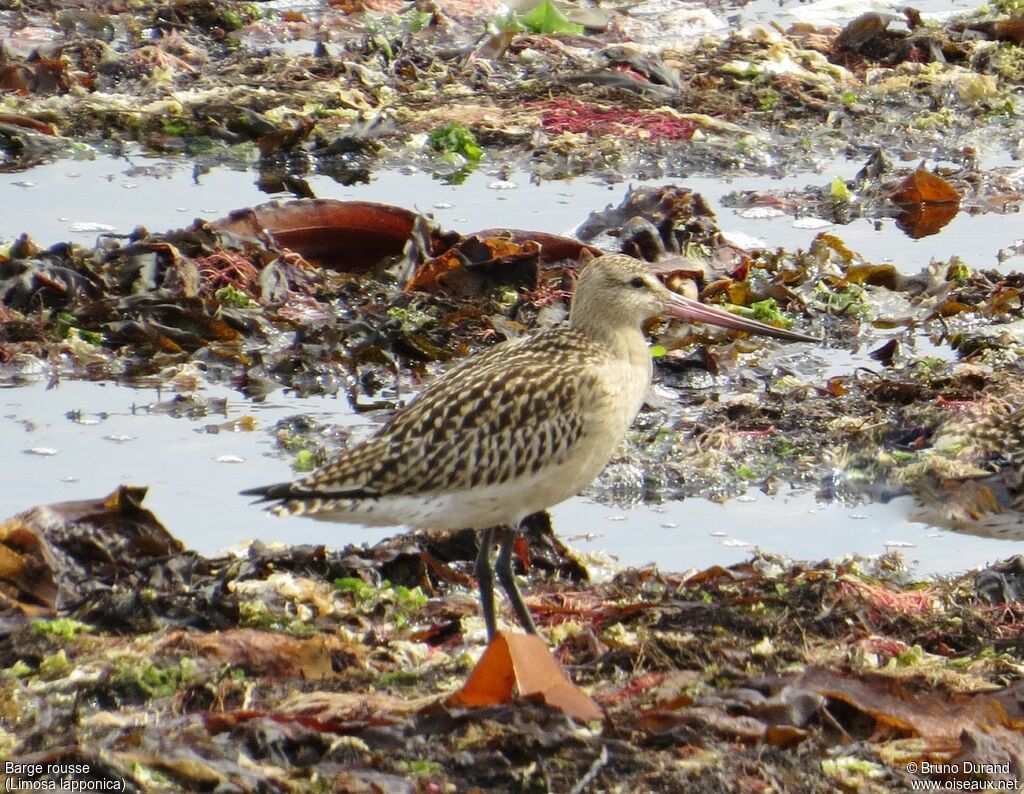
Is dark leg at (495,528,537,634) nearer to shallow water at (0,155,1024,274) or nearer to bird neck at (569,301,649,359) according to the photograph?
bird neck at (569,301,649,359)

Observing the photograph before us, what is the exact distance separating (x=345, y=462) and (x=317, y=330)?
2.61 metres

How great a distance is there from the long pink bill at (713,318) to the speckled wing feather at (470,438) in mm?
739

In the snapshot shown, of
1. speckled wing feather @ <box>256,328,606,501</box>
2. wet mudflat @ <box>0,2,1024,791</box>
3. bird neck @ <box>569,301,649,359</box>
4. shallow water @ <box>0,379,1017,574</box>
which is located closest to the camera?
wet mudflat @ <box>0,2,1024,791</box>

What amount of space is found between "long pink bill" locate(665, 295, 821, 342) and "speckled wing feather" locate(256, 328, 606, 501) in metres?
0.74

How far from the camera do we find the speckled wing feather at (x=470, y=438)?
4922 millimetres

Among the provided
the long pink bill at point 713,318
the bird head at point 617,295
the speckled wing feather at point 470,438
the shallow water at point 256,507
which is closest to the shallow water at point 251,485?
the shallow water at point 256,507

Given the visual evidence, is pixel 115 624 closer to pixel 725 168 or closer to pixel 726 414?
pixel 726 414

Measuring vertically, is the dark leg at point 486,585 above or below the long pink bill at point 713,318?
below

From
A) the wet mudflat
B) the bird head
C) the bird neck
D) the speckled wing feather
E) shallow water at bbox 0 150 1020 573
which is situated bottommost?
shallow water at bbox 0 150 1020 573

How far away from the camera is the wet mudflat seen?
4254 millimetres

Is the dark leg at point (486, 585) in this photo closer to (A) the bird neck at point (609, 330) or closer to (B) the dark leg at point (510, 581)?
(B) the dark leg at point (510, 581)

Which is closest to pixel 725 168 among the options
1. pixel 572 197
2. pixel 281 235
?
pixel 572 197

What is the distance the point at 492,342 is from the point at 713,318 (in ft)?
6.09

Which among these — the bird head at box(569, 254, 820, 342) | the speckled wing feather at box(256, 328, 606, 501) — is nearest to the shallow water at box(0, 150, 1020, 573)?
the bird head at box(569, 254, 820, 342)
